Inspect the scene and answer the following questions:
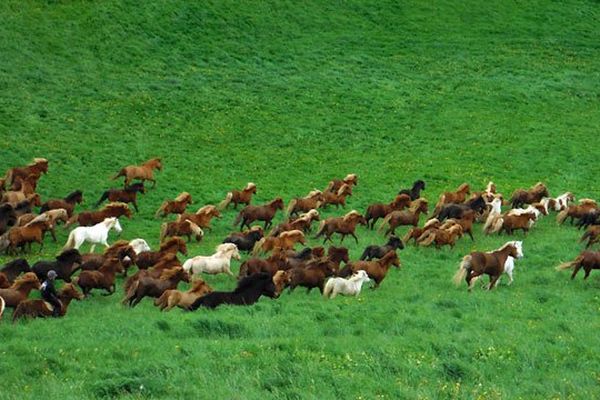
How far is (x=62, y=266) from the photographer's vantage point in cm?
1897

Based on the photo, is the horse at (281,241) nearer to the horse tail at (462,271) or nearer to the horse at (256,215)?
the horse at (256,215)

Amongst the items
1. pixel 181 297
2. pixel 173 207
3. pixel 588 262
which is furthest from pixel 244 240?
pixel 588 262

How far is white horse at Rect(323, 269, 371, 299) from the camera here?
18453mm

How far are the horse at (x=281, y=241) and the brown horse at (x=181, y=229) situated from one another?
9.27 feet

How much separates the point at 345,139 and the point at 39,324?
2565cm

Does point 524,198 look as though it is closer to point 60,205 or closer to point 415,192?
point 415,192

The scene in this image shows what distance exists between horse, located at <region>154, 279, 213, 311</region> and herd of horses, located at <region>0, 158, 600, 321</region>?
21mm

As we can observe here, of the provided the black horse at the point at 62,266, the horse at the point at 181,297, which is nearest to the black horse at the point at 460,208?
the horse at the point at 181,297

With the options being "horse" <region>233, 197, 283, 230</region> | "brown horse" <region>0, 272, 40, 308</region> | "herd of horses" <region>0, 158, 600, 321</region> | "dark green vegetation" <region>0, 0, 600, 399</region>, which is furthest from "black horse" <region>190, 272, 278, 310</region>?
"horse" <region>233, 197, 283, 230</region>

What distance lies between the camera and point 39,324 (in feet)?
50.6

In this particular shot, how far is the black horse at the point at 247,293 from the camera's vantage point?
17047mm

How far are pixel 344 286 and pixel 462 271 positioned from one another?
9.56ft

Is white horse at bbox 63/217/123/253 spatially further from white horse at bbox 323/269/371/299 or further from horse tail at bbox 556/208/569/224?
horse tail at bbox 556/208/569/224

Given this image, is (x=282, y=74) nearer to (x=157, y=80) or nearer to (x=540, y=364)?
(x=157, y=80)
